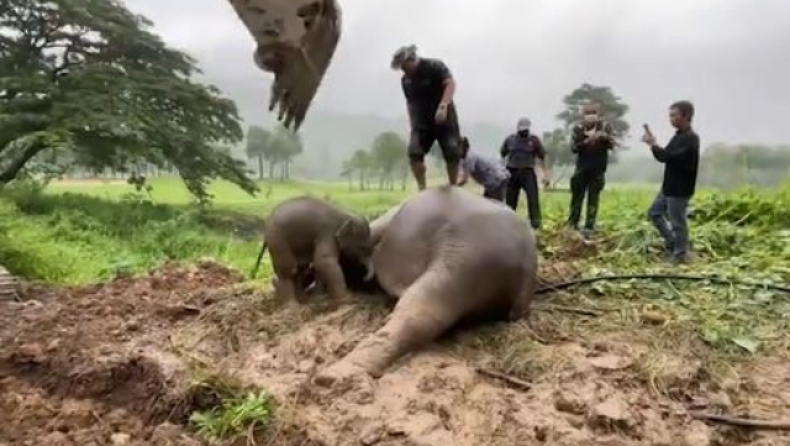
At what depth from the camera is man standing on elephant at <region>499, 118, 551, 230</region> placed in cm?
778

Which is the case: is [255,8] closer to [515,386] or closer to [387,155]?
[515,386]

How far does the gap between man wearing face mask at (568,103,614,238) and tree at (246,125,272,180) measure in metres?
11.5

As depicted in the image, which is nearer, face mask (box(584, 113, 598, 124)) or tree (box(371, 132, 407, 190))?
face mask (box(584, 113, 598, 124))

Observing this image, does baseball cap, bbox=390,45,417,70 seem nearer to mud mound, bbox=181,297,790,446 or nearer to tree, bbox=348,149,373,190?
mud mound, bbox=181,297,790,446

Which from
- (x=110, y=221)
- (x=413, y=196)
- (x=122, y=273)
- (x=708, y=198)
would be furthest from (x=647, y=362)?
(x=110, y=221)

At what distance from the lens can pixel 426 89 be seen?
221 inches

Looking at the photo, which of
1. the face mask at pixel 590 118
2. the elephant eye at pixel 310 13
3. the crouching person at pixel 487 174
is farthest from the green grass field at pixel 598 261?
the elephant eye at pixel 310 13

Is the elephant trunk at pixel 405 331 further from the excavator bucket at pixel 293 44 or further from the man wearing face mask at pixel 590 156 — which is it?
the man wearing face mask at pixel 590 156

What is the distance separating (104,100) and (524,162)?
9.37 meters

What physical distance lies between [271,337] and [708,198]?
222 inches

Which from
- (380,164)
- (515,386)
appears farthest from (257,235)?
(515,386)

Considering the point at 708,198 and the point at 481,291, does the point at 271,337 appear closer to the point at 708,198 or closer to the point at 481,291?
the point at 481,291

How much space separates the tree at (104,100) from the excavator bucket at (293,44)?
32.6 ft

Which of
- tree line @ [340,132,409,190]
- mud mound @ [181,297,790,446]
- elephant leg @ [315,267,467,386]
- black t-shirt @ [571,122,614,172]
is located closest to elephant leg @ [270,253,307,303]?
mud mound @ [181,297,790,446]
